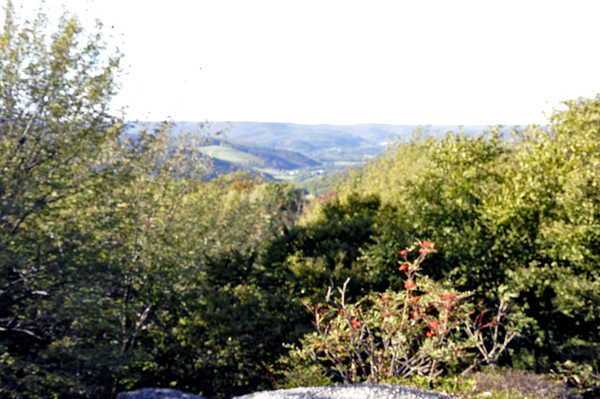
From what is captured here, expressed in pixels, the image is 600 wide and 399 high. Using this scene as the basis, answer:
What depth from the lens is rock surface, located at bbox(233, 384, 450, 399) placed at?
4.27 meters

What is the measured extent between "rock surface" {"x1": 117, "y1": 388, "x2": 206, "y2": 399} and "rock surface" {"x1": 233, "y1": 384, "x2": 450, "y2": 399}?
336 cm

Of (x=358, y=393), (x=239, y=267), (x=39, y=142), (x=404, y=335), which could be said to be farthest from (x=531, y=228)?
(x=39, y=142)

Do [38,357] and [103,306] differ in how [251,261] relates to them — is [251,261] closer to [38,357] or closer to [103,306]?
[103,306]

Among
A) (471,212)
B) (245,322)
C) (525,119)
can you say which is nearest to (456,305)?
(245,322)

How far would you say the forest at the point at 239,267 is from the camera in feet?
18.9

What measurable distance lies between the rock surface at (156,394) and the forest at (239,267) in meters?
0.30

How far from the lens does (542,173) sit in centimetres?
973

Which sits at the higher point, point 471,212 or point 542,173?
point 542,173

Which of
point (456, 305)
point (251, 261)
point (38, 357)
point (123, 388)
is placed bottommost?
point (123, 388)

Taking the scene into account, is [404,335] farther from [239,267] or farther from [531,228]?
[531,228]

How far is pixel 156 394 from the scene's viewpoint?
744 centimetres

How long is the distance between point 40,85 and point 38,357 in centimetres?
520

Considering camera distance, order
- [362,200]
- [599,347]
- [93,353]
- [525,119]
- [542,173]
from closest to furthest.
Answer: [93,353] → [599,347] → [542,173] → [525,119] → [362,200]

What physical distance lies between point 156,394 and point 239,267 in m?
3.74
